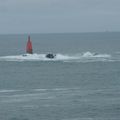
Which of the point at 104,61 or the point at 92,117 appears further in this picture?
the point at 104,61

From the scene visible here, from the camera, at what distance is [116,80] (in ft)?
328

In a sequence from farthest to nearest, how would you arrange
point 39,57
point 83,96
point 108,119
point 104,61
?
1. point 39,57
2. point 104,61
3. point 83,96
4. point 108,119

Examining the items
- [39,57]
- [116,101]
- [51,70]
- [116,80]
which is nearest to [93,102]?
[116,101]

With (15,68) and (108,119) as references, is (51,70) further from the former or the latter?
(108,119)

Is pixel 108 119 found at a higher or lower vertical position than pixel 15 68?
lower

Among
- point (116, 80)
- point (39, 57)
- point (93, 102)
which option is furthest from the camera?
point (39, 57)

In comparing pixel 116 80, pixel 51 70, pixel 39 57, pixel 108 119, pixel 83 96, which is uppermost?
pixel 39 57

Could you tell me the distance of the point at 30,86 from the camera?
9294cm

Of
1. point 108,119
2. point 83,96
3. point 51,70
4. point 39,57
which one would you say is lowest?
point 108,119

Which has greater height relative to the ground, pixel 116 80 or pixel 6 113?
pixel 116 80

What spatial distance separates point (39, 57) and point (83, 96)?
2901 inches

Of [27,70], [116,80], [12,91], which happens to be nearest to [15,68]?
[27,70]

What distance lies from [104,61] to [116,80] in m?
42.0

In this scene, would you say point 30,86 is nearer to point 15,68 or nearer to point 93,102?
point 93,102
